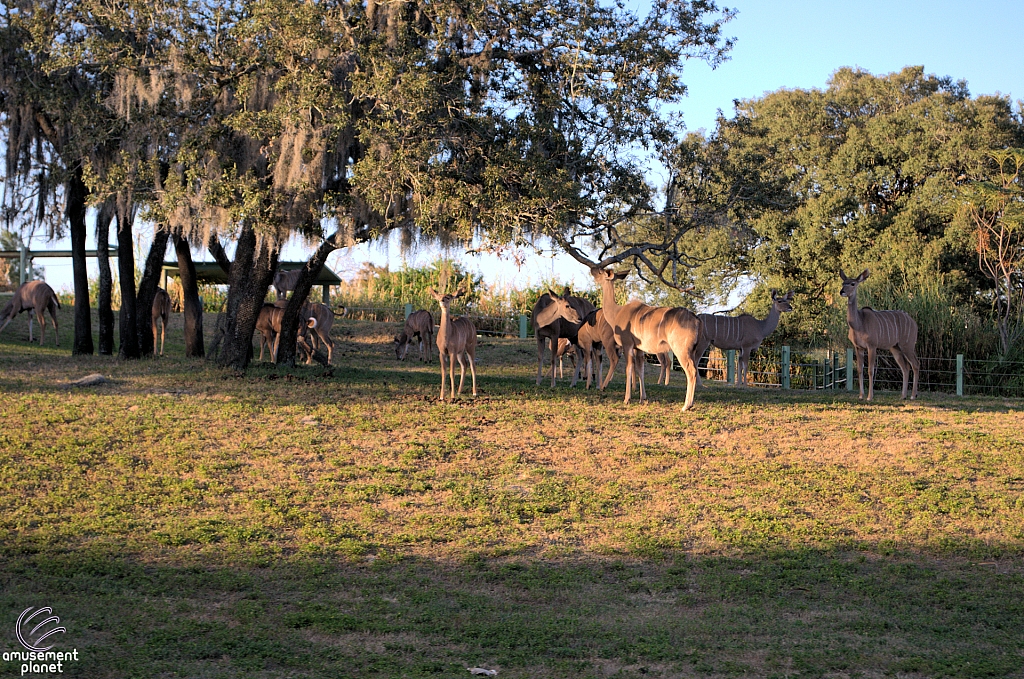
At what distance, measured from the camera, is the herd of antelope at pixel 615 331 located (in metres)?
15.7

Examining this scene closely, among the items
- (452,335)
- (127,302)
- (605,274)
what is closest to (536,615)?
(452,335)

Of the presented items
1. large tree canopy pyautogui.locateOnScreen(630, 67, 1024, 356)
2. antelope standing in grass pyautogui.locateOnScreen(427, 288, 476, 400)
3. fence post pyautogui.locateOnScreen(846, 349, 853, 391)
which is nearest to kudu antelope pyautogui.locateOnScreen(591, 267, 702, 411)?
antelope standing in grass pyautogui.locateOnScreen(427, 288, 476, 400)

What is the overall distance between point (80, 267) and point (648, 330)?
11.2m

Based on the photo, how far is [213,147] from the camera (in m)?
16.0

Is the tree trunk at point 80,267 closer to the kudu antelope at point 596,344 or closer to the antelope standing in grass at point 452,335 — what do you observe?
the antelope standing in grass at point 452,335

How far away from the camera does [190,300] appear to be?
67.2 ft

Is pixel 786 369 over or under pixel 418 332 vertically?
under

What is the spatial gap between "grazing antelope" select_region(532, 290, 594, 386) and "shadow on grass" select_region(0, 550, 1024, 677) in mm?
8432

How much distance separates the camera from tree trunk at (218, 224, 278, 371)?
57.5 feet

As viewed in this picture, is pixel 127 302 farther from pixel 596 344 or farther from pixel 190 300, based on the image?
pixel 596 344

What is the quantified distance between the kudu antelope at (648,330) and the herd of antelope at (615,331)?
0.05 feet

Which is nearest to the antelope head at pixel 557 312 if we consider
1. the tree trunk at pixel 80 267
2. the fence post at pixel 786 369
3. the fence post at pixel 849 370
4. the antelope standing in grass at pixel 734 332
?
the antelope standing in grass at pixel 734 332

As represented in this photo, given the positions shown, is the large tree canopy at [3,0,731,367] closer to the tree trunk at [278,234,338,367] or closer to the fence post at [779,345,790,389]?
the tree trunk at [278,234,338,367]

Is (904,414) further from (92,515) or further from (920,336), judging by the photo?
(92,515)
